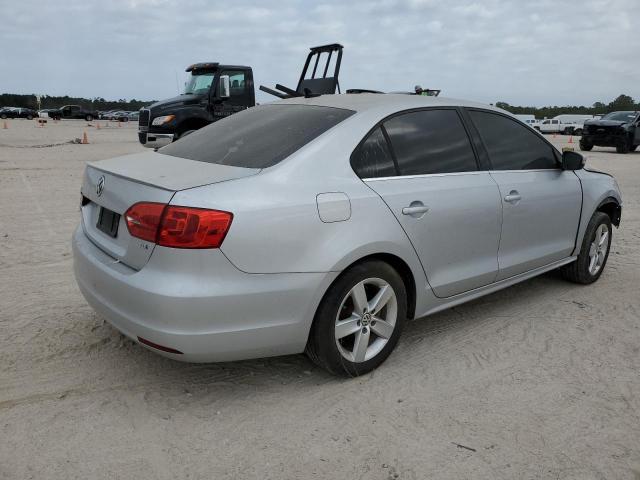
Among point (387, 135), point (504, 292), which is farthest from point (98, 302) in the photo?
→ point (504, 292)

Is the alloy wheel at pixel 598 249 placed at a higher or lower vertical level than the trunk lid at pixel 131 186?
lower

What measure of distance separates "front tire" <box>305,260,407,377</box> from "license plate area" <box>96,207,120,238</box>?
1.13 m

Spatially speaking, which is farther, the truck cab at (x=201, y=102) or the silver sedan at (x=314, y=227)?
the truck cab at (x=201, y=102)

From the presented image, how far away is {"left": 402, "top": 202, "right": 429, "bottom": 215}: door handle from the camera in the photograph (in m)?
3.24

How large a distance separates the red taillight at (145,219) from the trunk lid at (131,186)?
0.03 metres

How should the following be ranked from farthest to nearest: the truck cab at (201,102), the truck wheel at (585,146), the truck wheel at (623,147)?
1. the truck wheel at (585,146)
2. the truck wheel at (623,147)
3. the truck cab at (201,102)

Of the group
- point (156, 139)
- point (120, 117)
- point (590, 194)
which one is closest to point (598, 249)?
point (590, 194)

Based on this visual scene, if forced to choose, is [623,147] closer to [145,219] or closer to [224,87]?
[224,87]

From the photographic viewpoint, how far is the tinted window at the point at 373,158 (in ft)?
10.3

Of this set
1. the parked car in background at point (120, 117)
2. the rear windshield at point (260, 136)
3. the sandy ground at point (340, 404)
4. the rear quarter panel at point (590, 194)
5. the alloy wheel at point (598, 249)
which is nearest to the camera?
the sandy ground at point (340, 404)

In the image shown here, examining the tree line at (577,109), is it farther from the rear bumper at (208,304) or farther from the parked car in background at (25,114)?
the rear bumper at (208,304)

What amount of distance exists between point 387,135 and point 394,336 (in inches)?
46.4

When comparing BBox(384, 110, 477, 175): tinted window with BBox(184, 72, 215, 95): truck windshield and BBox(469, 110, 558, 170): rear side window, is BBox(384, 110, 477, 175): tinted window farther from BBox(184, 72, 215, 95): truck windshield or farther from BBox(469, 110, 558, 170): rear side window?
BBox(184, 72, 215, 95): truck windshield

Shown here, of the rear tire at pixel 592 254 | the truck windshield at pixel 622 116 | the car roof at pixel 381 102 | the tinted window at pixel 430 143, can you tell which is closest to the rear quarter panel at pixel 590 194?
the rear tire at pixel 592 254
